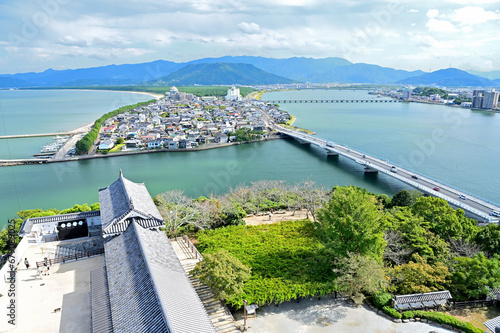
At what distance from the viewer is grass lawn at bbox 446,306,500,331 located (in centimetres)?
920

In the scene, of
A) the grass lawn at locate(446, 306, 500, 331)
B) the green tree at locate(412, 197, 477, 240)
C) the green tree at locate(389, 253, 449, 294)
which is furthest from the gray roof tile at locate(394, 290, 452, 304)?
the green tree at locate(412, 197, 477, 240)

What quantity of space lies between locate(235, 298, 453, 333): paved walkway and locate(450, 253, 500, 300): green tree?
1.81 meters

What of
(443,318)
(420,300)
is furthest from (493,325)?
(420,300)

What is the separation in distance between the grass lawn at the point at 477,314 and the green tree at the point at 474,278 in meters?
0.38

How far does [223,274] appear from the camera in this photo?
887cm

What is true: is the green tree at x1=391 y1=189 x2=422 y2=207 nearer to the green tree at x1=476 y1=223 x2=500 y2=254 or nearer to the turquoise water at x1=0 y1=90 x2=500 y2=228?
the green tree at x1=476 y1=223 x2=500 y2=254

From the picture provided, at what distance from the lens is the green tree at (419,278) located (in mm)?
9750

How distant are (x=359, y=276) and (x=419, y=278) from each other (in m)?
2.15

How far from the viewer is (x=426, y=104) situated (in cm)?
9844

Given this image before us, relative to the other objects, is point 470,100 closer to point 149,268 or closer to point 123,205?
point 123,205

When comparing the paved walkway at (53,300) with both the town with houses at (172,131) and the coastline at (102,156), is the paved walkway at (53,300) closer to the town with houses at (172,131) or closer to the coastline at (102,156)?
the coastline at (102,156)

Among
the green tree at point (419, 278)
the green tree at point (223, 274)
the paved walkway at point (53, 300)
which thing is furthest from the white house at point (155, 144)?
the green tree at point (419, 278)

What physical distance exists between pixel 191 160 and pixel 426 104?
90127 mm

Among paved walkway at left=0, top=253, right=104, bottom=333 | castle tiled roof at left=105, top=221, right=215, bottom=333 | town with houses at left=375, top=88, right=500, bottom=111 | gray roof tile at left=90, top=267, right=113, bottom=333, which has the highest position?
town with houses at left=375, top=88, right=500, bottom=111
